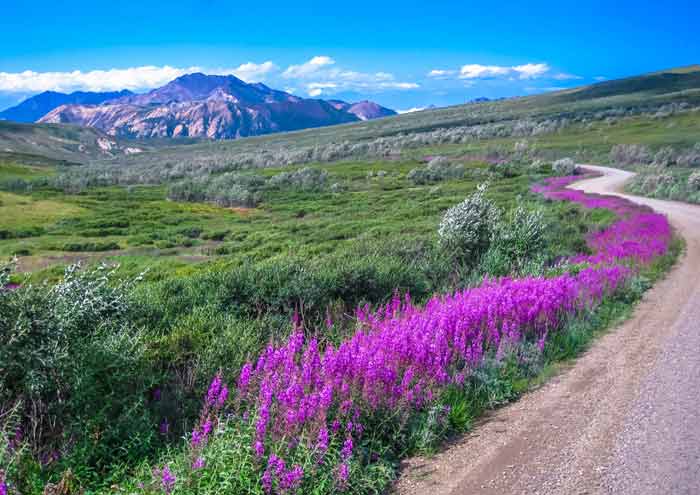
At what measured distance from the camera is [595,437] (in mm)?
4965

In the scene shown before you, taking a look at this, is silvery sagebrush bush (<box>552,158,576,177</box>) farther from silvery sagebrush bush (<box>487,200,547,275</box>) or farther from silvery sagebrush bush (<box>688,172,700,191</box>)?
silvery sagebrush bush (<box>487,200,547,275</box>)

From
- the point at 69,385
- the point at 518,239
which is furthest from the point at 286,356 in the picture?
the point at 518,239

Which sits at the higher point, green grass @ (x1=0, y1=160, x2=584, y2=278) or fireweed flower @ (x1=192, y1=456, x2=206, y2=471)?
fireweed flower @ (x1=192, y1=456, x2=206, y2=471)

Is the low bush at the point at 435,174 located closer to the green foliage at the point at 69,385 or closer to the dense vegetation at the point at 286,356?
the dense vegetation at the point at 286,356

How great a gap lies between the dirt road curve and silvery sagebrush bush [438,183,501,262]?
6.83m

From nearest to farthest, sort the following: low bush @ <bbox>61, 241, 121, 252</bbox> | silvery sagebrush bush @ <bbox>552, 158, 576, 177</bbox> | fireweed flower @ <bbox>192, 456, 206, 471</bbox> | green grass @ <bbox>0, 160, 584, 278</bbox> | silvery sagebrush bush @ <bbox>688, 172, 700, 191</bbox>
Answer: fireweed flower @ <bbox>192, 456, 206, 471</bbox> < green grass @ <bbox>0, 160, 584, 278</bbox> < low bush @ <bbox>61, 241, 121, 252</bbox> < silvery sagebrush bush @ <bbox>688, 172, 700, 191</bbox> < silvery sagebrush bush @ <bbox>552, 158, 576, 177</bbox>

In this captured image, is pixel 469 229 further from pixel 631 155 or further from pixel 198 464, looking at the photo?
pixel 631 155

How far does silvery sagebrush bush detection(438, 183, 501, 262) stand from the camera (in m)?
14.4

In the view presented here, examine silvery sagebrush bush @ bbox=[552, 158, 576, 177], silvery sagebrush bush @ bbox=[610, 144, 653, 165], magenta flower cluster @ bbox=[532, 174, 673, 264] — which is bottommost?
magenta flower cluster @ bbox=[532, 174, 673, 264]

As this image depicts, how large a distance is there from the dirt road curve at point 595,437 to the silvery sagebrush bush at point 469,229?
22.4 ft

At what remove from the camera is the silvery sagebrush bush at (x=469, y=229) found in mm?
14391

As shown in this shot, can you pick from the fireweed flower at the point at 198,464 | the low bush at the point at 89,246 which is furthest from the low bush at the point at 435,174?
the fireweed flower at the point at 198,464

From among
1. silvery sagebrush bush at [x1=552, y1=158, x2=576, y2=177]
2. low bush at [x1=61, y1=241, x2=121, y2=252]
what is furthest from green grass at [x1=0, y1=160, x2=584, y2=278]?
silvery sagebrush bush at [x1=552, y1=158, x2=576, y2=177]

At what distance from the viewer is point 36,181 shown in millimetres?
72062
